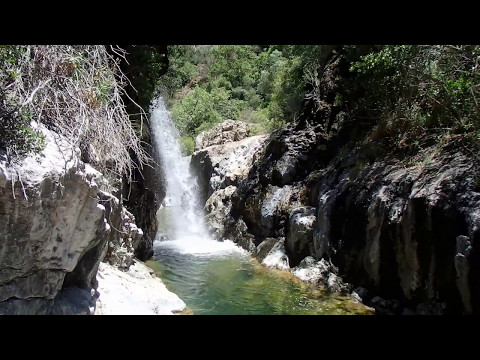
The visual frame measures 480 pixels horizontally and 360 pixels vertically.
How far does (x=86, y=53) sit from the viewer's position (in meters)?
4.63

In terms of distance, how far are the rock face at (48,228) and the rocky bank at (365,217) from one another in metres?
4.53

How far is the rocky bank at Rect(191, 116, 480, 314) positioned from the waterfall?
9.58ft

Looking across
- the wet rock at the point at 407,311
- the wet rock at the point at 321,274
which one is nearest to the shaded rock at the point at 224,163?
the wet rock at the point at 321,274

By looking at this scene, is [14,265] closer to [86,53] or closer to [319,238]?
[86,53]

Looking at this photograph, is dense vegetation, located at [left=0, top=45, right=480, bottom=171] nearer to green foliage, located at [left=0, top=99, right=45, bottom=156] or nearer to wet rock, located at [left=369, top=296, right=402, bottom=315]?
green foliage, located at [left=0, top=99, right=45, bottom=156]

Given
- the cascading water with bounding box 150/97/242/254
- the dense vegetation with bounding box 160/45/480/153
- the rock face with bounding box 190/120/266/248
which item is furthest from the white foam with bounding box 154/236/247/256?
the dense vegetation with bounding box 160/45/480/153

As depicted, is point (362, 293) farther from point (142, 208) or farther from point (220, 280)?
point (142, 208)

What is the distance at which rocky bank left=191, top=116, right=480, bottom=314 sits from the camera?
18.3ft

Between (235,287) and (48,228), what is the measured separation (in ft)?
17.2

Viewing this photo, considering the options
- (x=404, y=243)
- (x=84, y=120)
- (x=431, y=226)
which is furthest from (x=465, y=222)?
(x=84, y=120)

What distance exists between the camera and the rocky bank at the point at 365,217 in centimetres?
557

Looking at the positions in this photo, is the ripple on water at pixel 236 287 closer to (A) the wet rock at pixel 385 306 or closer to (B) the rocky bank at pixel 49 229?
(A) the wet rock at pixel 385 306

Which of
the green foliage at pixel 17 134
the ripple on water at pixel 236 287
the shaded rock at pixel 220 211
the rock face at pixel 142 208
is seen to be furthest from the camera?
the shaded rock at pixel 220 211

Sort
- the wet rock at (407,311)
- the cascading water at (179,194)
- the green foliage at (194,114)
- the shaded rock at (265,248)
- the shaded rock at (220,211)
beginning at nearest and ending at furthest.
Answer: the wet rock at (407,311)
the shaded rock at (265,248)
the cascading water at (179,194)
the shaded rock at (220,211)
the green foliage at (194,114)
